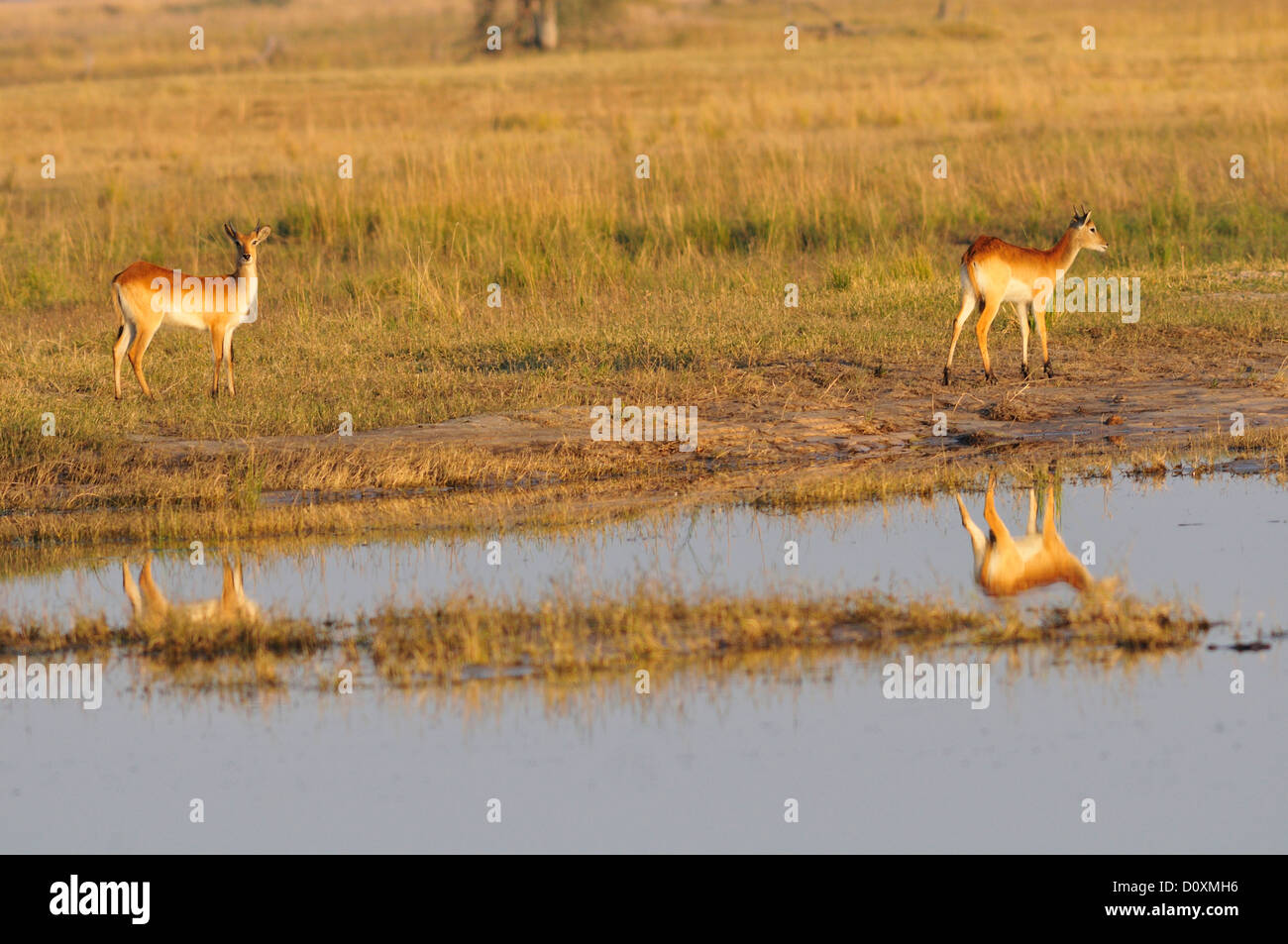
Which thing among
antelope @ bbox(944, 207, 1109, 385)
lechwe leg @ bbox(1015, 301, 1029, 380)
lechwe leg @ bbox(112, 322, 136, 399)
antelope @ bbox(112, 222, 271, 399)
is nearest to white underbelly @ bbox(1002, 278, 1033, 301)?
antelope @ bbox(944, 207, 1109, 385)

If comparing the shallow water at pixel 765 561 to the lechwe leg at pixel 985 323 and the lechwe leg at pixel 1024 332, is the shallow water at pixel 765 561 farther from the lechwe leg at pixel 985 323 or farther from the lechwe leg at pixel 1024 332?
the lechwe leg at pixel 1024 332

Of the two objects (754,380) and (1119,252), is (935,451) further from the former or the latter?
(1119,252)

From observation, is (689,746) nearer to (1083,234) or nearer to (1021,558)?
(1021,558)

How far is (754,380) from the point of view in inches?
432

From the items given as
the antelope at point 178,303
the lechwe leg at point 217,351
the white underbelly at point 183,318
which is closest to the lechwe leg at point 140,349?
the antelope at point 178,303

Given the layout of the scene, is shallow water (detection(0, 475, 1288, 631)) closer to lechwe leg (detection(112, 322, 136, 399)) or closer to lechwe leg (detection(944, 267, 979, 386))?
lechwe leg (detection(944, 267, 979, 386))

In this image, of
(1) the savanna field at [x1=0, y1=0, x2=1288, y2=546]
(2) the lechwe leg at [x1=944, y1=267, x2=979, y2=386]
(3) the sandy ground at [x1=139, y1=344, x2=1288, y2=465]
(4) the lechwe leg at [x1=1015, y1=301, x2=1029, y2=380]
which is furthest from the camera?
(4) the lechwe leg at [x1=1015, y1=301, x2=1029, y2=380]

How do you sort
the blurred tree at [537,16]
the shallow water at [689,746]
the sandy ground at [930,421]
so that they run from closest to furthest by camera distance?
the shallow water at [689,746] < the sandy ground at [930,421] < the blurred tree at [537,16]

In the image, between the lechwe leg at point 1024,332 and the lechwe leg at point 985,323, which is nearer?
the lechwe leg at point 985,323

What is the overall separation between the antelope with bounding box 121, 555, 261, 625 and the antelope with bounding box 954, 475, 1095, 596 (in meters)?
3.04

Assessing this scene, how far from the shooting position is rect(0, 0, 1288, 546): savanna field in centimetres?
1045

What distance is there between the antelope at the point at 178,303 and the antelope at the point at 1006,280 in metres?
4.50

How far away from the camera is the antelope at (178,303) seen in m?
11.0

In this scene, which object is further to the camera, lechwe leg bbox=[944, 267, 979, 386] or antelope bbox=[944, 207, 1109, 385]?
lechwe leg bbox=[944, 267, 979, 386]
